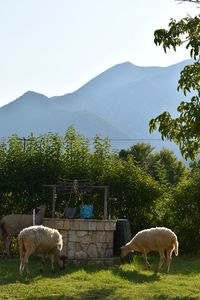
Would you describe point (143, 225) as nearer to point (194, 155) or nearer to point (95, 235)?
point (95, 235)

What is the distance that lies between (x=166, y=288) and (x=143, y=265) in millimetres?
4005

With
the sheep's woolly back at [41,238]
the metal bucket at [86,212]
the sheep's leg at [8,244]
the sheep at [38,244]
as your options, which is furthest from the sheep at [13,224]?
the sheep's woolly back at [41,238]

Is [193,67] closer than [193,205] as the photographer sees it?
Yes

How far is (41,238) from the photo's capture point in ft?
42.8

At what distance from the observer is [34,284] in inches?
439

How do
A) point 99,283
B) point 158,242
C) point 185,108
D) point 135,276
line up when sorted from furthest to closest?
point 158,242 < point 135,276 < point 99,283 < point 185,108

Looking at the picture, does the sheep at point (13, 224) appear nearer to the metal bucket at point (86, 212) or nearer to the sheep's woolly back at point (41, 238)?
the metal bucket at point (86, 212)

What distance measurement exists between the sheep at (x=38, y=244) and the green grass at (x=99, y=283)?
1.16 ft

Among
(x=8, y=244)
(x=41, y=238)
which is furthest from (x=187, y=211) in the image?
(x=41, y=238)

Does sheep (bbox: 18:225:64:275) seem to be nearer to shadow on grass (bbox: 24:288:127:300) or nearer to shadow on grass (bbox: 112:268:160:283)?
shadow on grass (bbox: 112:268:160:283)

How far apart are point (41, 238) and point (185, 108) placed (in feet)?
17.9

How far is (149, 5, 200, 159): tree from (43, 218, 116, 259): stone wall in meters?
6.18

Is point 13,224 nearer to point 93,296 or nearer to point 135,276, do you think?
point 135,276

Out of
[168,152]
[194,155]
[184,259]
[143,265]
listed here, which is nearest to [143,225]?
[184,259]
